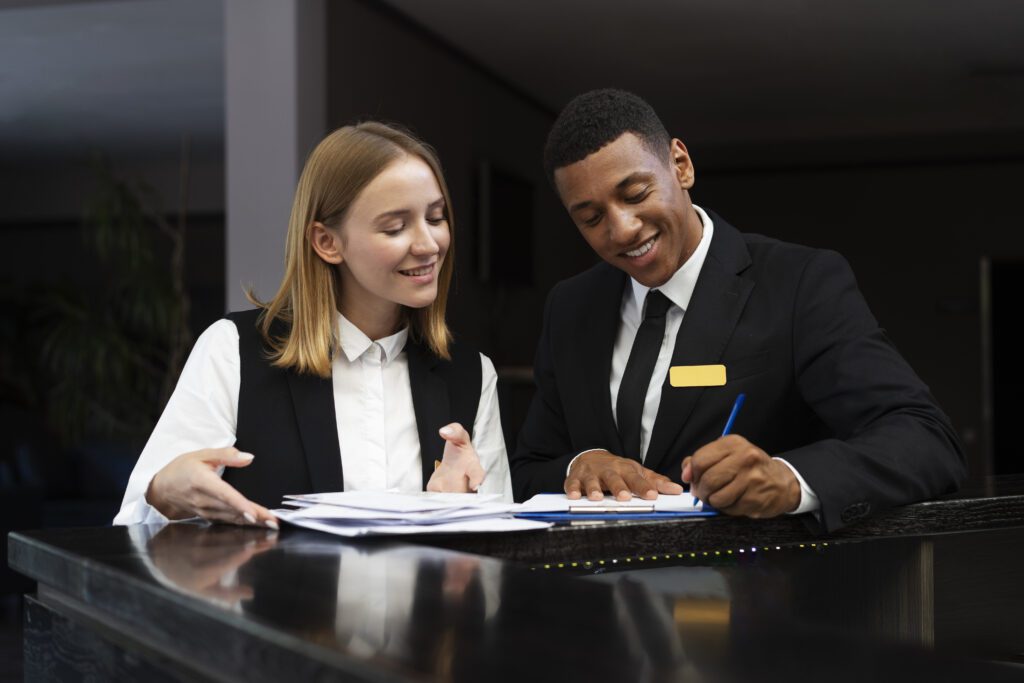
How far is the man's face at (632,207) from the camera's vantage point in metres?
1.92

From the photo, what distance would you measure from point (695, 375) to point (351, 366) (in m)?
0.55

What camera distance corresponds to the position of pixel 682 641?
822 mm

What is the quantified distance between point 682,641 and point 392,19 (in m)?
5.77

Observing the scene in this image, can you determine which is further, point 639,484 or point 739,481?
point 639,484

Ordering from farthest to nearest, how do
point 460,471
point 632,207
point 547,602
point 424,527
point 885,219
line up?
point 885,219
point 632,207
point 460,471
point 424,527
point 547,602

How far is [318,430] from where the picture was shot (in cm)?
177

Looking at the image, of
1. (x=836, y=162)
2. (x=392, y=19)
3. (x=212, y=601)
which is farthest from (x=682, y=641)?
(x=836, y=162)

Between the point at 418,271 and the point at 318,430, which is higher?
the point at 418,271

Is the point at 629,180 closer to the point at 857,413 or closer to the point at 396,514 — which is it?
the point at 857,413

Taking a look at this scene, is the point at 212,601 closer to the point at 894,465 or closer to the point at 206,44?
the point at 894,465

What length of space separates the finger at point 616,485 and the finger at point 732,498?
0.49 feet

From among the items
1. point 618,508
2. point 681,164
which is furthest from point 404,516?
point 681,164

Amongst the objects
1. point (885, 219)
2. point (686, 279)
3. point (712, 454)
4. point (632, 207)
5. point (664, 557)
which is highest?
point (885, 219)

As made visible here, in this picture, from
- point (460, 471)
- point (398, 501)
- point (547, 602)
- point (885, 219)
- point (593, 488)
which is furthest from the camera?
point (885, 219)
